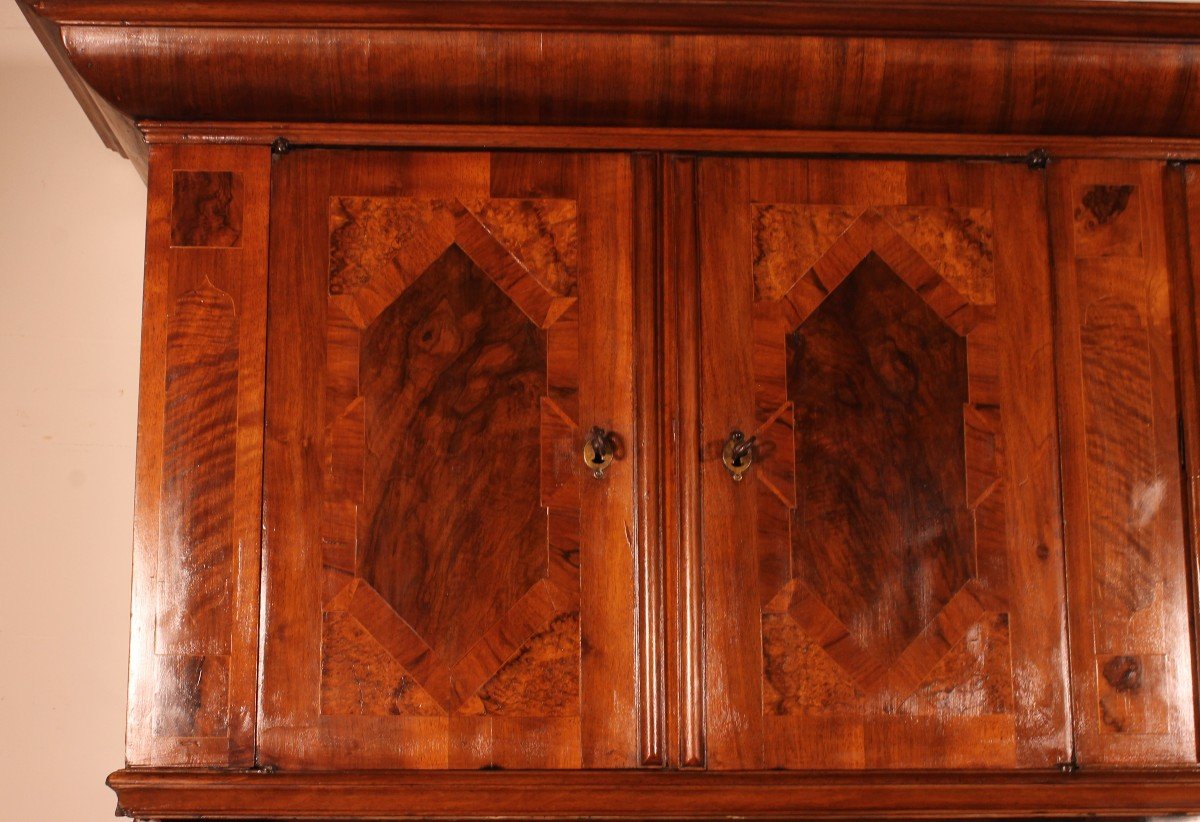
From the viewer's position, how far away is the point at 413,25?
56.6 inches

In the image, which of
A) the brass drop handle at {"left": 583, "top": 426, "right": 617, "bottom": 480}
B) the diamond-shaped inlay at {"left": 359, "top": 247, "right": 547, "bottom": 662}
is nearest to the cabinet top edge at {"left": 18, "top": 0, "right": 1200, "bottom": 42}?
the diamond-shaped inlay at {"left": 359, "top": 247, "right": 547, "bottom": 662}

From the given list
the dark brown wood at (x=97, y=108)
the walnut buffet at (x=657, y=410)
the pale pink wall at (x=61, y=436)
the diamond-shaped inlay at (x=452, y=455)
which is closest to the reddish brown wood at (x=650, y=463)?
the walnut buffet at (x=657, y=410)

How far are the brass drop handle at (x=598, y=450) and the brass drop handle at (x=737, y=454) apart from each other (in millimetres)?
137

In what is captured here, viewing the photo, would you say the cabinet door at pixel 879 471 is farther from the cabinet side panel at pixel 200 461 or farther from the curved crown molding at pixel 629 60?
the cabinet side panel at pixel 200 461

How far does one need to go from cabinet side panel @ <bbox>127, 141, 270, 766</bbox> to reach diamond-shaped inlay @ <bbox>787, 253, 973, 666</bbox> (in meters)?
0.67

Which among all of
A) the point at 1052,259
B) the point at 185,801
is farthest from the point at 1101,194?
the point at 185,801

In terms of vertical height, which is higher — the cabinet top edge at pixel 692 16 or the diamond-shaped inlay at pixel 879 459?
the cabinet top edge at pixel 692 16

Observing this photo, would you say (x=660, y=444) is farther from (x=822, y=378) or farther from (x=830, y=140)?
(x=830, y=140)

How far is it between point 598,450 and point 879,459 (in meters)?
0.35

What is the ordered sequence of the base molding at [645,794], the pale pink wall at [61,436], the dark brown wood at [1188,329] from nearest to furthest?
the base molding at [645,794] → the dark brown wood at [1188,329] → the pale pink wall at [61,436]

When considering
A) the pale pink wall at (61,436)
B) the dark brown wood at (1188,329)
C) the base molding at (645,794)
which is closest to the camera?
the base molding at (645,794)

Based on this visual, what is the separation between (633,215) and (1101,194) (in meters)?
0.61

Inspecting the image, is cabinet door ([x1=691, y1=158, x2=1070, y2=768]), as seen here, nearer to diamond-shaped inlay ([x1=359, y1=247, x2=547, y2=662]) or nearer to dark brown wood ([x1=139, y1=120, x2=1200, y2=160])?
dark brown wood ([x1=139, y1=120, x2=1200, y2=160])

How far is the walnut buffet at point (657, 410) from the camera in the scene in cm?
142
